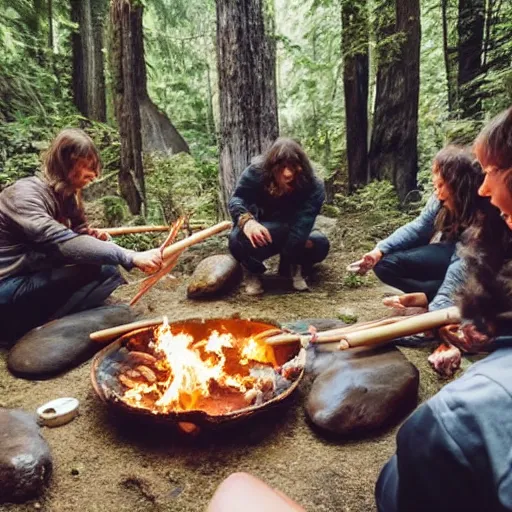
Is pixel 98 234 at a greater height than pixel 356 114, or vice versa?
pixel 356 114

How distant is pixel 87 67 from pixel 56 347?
9344 mm

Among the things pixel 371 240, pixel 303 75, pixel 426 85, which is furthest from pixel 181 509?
pixel 303 75

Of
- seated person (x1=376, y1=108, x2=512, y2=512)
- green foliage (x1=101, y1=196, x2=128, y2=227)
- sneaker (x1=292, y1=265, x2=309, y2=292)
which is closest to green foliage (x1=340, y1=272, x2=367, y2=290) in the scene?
sneaker (x1=292, y1=265, x2=309, y2=292)

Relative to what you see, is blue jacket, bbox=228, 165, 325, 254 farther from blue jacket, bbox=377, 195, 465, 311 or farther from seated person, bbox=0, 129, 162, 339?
seated person, bbox=0, 129, 162, 339

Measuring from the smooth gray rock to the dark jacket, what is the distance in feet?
5.92

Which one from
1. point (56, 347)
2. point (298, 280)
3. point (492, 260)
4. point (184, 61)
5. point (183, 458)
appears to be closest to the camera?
point (492, 260)

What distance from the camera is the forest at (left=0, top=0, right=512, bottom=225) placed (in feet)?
17.0

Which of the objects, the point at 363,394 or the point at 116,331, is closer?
the point at 363,394

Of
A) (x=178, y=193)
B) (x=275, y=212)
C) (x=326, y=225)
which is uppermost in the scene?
(x=178, y=193)

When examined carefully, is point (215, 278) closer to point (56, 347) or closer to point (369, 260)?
point (369, 260)

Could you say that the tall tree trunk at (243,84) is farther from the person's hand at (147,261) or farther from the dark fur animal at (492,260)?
the dark fur animal at (492,260)

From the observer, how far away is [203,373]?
9.01 feet

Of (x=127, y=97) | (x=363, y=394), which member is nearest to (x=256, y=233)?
(x=363, y=394)

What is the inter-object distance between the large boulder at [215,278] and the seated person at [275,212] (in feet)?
0.41
